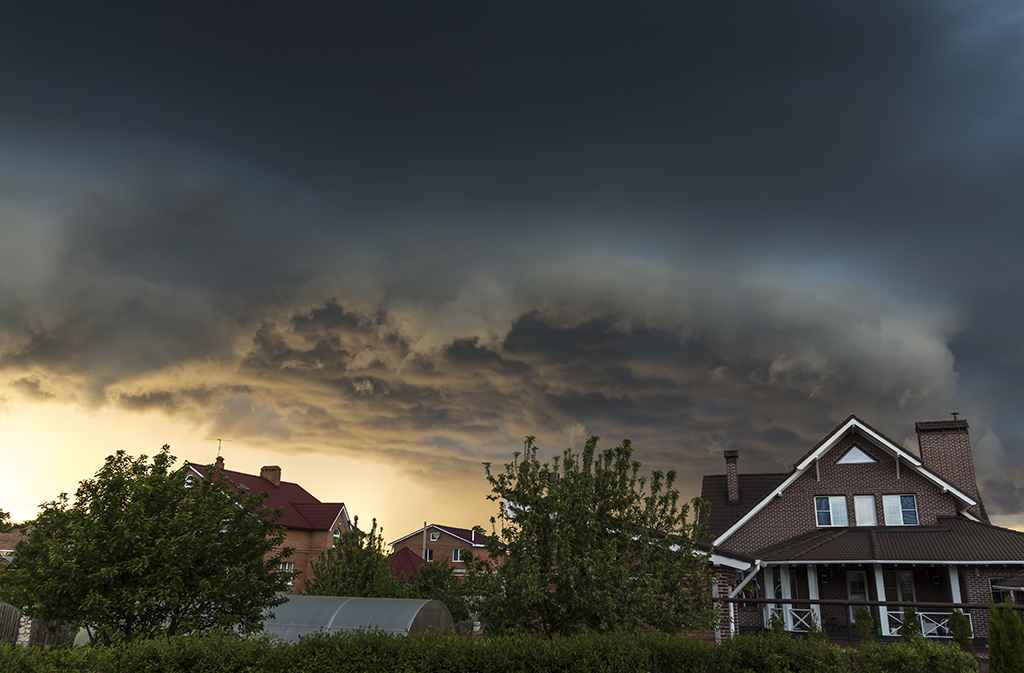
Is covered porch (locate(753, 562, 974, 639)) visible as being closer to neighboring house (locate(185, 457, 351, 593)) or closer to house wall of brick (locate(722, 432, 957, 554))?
house wall of brick (locate(722, 432, 957, 554))

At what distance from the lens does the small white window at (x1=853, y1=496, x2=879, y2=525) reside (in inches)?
1315

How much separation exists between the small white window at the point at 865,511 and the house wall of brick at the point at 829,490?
165 mm

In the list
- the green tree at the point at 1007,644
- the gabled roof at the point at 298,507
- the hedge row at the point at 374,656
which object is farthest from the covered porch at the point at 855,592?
the gabled roof at the point at 298,507

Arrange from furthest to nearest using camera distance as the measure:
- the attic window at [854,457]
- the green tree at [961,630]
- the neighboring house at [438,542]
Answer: the neighboring house at [438,542]
the attic window at [854,457]
the green tree at [961,630]

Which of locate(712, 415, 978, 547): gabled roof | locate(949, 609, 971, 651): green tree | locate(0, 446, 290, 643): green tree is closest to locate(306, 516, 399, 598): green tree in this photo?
locate(0, 446, 290, 643): green tree

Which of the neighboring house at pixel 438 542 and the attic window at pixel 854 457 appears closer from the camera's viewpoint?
the attic window at pixel 854 457

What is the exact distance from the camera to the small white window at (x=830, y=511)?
33906 millimetres

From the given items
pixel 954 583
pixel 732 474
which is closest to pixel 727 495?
pixel 732 474

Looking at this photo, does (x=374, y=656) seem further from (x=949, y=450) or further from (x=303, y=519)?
(x=303, y=519)

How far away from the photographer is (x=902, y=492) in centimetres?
3319

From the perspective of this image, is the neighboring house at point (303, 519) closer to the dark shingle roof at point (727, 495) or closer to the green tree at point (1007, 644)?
the dark shingle roof at point (727, 495)

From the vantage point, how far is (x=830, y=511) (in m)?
34.2

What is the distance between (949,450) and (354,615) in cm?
2822

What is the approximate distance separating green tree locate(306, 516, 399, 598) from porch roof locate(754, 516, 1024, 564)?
1564 centimetres
